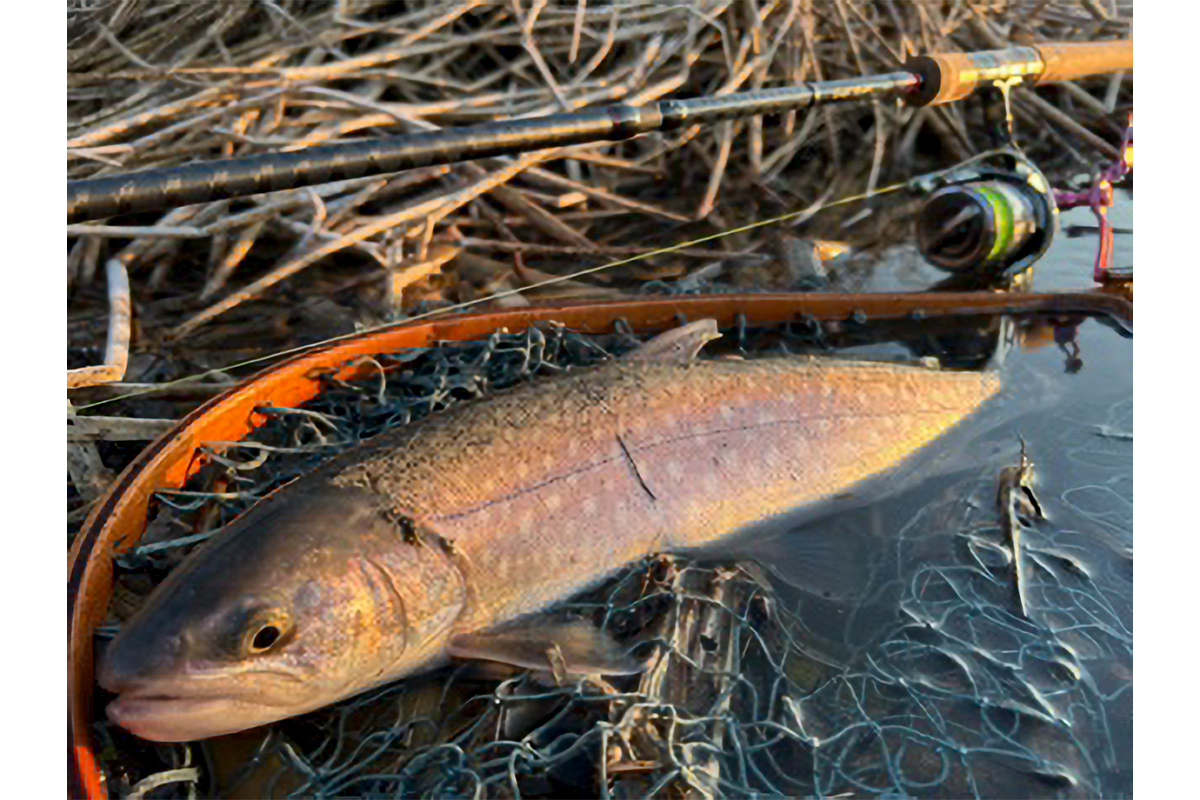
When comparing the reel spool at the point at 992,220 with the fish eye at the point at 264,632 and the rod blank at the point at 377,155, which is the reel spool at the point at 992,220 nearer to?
the rod blank at the point at 377,155

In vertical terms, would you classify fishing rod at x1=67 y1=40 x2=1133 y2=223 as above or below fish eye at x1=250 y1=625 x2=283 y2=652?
above

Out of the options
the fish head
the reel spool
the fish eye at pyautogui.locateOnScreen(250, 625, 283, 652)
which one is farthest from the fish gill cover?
the reel spool

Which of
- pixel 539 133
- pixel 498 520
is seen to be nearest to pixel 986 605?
pixel 498 520

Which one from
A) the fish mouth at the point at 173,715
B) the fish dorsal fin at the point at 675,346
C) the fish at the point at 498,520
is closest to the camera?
the fish mouth at the point at 173,715

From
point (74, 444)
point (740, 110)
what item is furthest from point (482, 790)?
point (740, 110)

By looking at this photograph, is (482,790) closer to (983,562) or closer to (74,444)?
(983,562)

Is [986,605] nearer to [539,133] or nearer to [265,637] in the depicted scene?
[265,637]

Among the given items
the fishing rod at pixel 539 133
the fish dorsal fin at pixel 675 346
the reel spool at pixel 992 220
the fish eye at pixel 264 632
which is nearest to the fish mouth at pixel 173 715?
the fish eye at pixel 264 632

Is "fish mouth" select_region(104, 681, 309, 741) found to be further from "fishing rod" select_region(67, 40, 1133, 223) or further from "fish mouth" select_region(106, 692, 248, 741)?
"fishing rod" select_region(67, 40, 1133, 223)
